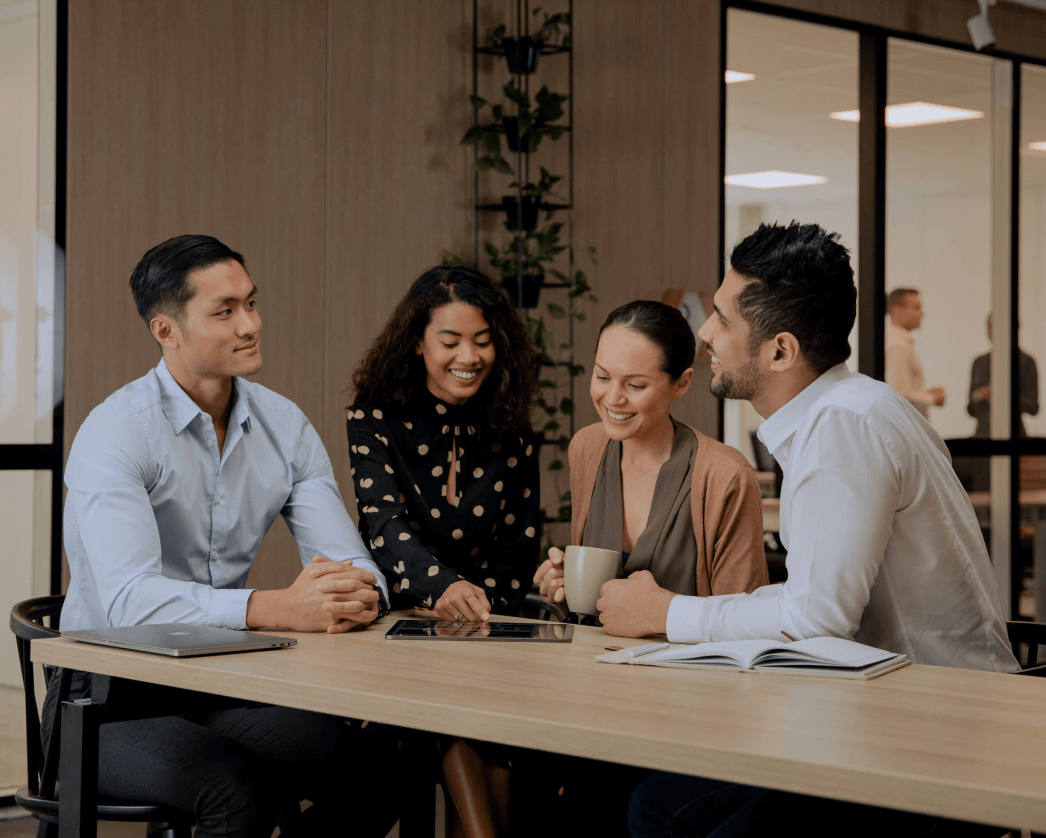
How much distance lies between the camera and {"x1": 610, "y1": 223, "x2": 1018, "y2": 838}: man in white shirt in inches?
63.8

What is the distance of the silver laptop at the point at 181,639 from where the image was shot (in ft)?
5.12

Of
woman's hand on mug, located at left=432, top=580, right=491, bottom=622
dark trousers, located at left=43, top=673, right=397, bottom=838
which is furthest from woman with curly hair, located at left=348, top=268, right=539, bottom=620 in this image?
dark trousers, located at left=43, top=673, right=397, bottom=838

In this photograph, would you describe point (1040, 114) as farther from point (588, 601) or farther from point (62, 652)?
point (62, 652)

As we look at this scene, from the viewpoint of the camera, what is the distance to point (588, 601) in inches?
72.6

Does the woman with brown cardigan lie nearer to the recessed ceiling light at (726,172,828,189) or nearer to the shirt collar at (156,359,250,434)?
the shirt collar at (156,359,250,434)

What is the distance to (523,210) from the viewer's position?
438 centimetres

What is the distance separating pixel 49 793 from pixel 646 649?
0.97 meters

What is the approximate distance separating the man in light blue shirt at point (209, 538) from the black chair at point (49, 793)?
2 cm

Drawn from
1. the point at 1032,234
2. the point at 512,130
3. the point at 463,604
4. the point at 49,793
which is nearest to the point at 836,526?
the point at 463,604

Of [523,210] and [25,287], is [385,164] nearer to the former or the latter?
[523,210]

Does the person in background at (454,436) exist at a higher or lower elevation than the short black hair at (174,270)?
lower

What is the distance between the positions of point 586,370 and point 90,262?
192 centimetres

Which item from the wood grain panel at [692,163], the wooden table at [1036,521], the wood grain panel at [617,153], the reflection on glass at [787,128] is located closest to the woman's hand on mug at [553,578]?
the wood grain panel at [617,153]

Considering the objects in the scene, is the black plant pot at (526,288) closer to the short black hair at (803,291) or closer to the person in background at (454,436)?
the person in background at (454,436)
